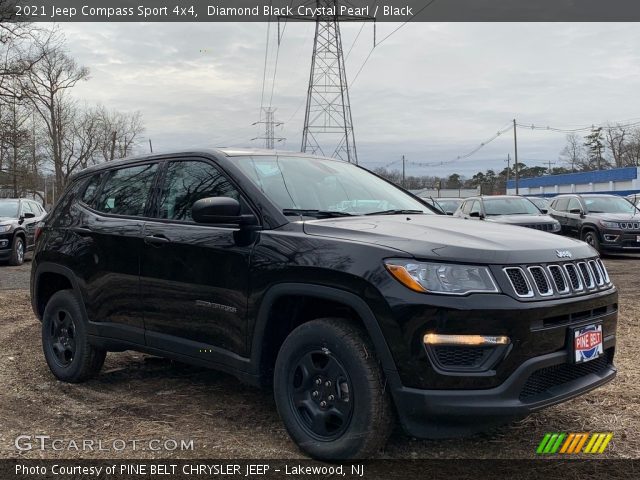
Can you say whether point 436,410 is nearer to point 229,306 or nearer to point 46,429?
point 229,306

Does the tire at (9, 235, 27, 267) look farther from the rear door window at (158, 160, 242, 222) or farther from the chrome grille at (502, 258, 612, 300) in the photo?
the chrome grille at (502, 258, 612, 300)

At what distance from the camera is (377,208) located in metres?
A: 4.23

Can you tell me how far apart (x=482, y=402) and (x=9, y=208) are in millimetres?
15219

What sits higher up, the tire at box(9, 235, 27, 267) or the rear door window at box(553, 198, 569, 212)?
the rear door window at box(553, 198, 569, 212)

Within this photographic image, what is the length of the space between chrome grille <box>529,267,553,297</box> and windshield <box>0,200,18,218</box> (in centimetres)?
1478

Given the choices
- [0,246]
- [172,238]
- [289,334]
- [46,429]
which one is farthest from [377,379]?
[0,246]

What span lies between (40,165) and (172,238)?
190 ft

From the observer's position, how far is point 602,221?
579 inches

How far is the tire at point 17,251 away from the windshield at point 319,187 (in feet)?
39.6

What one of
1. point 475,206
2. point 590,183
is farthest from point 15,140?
point 590,183

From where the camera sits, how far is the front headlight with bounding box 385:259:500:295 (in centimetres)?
297

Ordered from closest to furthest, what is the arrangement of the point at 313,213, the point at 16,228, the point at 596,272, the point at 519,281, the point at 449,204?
the point at 519,281 < the point at 596,272 < the point at 313,213 < the point at 16,228 < the point at 449,204

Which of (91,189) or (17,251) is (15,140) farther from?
(91,189)

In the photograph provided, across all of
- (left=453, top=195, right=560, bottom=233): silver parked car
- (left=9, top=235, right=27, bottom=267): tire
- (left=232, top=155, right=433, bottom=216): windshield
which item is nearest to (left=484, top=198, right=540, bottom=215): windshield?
(left=453, top=195, right=560, bottom=233): silver parked car
